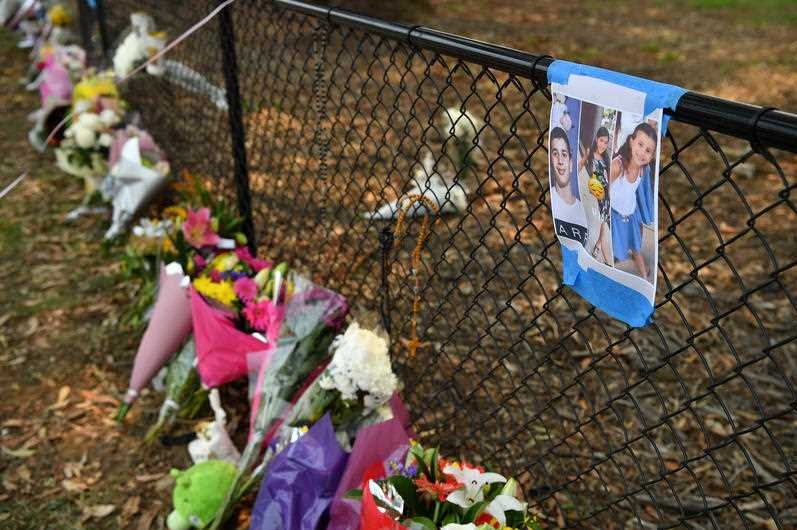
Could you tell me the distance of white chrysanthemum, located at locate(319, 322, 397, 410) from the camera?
6.31 feet

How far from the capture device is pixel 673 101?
1.12 metres

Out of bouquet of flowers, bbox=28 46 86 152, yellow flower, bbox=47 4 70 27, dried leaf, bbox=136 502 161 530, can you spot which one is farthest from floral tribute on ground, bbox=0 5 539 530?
yellow flower, bbox=47 4 70 27

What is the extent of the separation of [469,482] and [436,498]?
95 mm

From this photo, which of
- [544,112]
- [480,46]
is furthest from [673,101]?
[544,112]

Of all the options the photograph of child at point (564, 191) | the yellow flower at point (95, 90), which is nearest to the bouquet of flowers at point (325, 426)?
the photograph of child at point (564, 191)

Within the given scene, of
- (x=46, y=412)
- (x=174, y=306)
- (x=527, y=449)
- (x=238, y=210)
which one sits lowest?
(x=46, y=412)

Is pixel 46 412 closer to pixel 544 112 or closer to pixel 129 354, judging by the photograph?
pixel 129 354

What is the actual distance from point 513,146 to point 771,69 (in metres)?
3.97

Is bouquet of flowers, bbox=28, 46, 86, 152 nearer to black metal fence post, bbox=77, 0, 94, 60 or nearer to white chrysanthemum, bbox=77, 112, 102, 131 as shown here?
black metal fence post, bbox=77, 0, 94, 60

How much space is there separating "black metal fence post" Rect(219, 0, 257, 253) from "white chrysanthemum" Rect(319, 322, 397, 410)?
143 centimetres

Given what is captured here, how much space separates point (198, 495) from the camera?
216cm

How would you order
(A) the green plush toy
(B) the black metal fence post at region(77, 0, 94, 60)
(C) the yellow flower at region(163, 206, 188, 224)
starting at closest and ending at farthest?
1. (A) the green plush toy
2. (C) the yellow flower at region(163, 206, 188, 224)
3. (B) the black metal fence post at region(77, 0, 94, 60)

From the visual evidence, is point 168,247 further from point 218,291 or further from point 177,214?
point 218,291

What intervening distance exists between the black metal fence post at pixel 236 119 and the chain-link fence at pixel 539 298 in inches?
0.4
